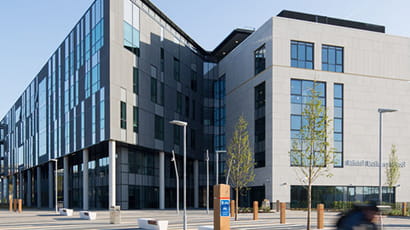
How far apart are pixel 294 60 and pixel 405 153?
666 inches

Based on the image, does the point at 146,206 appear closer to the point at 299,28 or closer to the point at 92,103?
the point at 92,103

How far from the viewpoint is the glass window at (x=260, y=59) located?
162 feet

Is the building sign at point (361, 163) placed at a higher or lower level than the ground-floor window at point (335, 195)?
higher

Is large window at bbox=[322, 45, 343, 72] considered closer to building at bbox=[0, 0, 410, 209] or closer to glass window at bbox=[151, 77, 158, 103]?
building at bbox=[0, 0, 410, 209]

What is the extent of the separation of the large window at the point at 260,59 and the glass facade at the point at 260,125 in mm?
1760

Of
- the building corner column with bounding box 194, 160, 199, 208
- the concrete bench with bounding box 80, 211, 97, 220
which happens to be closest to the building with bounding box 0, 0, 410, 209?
the building corner column with bounding box 194, 160, 199, 208

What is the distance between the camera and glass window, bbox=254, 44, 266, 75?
49438 millimetres

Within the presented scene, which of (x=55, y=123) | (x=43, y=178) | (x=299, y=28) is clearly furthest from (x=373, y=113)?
(x=43, y=178)

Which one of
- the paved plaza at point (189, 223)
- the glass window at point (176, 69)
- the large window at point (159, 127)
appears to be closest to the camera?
the paved plaza at point (189, 223)

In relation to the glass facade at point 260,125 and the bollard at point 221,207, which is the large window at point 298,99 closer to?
the glass facade at point 260,125

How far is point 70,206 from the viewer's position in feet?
193

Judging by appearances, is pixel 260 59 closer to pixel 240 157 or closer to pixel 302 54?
pixel 302 54

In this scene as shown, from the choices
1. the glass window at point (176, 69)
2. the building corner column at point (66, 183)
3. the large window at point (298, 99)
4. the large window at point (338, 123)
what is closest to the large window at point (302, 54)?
the large window at point (298, 99)

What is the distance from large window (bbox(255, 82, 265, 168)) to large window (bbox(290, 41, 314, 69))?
427 cm
